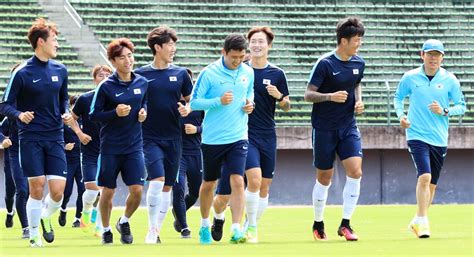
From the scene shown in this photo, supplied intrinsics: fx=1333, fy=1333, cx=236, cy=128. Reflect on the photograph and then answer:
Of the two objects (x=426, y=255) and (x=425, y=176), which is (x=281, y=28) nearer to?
(x=425, y=176)

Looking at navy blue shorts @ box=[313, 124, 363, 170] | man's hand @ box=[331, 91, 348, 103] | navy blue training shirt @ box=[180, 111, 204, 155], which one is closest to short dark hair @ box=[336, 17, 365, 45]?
man's hand @ box=[331, 91, 348, 103]

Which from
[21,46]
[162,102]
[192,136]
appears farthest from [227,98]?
[21,46]

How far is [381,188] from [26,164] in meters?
14.4

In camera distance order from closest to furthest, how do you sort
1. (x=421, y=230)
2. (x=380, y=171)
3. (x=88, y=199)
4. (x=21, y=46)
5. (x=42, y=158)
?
(x=42, y=158) → (x=421, y=230) → (x=88, y=199) → (x=380, y=171) → (x=21, y=46)

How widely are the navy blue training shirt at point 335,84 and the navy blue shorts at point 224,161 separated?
40.9 inches

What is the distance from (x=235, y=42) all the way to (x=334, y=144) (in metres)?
1.77

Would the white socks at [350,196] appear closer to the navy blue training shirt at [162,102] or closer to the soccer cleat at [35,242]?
the navy blue training shirt at [162,102]

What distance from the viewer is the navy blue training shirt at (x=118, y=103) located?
13.9 metres

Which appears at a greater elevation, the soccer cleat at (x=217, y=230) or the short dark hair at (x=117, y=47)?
the short dark hair at (x=117, y=47)

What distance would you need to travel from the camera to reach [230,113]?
13766 millimetres

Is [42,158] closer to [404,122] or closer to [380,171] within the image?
[404,122]

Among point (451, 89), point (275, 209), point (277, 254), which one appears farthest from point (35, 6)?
point (277, 254)

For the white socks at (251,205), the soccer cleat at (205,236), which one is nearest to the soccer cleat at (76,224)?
the soccer cleat at (205,236)

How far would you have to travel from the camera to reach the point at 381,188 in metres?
27.2
